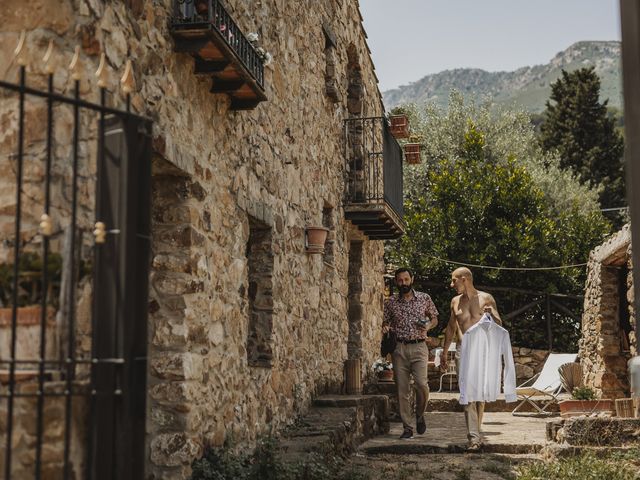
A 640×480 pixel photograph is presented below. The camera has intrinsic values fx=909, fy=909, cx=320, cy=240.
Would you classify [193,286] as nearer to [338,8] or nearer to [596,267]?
[338,8]

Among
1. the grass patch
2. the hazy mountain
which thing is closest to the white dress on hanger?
the grass patch

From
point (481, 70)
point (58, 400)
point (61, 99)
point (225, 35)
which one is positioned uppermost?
point (481, 70)

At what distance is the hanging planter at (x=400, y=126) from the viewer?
14727 millimetres

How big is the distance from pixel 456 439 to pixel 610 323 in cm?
565

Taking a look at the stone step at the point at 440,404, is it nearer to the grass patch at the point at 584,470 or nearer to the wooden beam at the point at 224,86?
the grass patch at the point at 584,470

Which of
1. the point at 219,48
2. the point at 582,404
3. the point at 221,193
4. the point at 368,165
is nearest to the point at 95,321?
the point at 219,48

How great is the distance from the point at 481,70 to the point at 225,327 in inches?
7639

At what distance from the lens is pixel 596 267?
14.8 meters

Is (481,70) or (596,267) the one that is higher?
(481,70)

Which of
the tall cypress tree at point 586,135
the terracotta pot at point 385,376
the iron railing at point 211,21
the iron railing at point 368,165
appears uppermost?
the tall cypress tree at point 586,135

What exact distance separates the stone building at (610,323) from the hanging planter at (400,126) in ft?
12.1

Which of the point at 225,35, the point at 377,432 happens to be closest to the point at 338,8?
the point at 377,432

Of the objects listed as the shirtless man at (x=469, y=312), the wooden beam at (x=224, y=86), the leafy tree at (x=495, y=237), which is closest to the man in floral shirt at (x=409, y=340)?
the shirtless man at (x=469, y=312)

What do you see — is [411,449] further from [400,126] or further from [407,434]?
[400,126]
